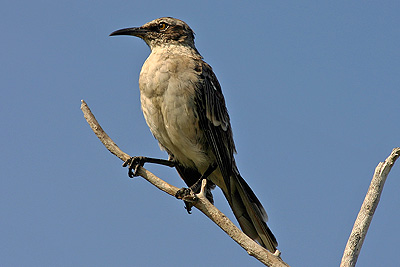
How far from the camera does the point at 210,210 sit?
5.49 metres

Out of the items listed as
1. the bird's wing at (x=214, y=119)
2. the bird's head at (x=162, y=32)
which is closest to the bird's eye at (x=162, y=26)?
the bird's head at (x=162, y=32)

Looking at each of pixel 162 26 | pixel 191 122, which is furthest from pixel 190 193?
pixel 162 26

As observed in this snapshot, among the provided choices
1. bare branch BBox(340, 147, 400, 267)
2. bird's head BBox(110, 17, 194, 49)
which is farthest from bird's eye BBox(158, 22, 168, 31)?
bare branch BBox(340, 147, 400, 267)

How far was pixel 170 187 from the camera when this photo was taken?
19.1 ft

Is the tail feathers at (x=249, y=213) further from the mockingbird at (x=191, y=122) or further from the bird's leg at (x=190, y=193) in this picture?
the bird's leg at (x=190, y=193)

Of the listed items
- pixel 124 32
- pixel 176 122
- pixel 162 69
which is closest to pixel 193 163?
pixel 176 122

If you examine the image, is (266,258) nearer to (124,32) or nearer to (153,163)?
(153,163)

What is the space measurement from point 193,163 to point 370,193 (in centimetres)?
283

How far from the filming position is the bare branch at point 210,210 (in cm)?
499

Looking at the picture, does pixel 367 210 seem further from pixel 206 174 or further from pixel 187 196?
pixel 206 174

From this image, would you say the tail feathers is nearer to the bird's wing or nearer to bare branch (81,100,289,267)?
the bird's wing

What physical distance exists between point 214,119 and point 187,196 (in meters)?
1.53

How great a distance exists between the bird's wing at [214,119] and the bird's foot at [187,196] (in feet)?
2.13

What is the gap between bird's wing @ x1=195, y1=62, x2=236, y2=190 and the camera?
22.2 ft
